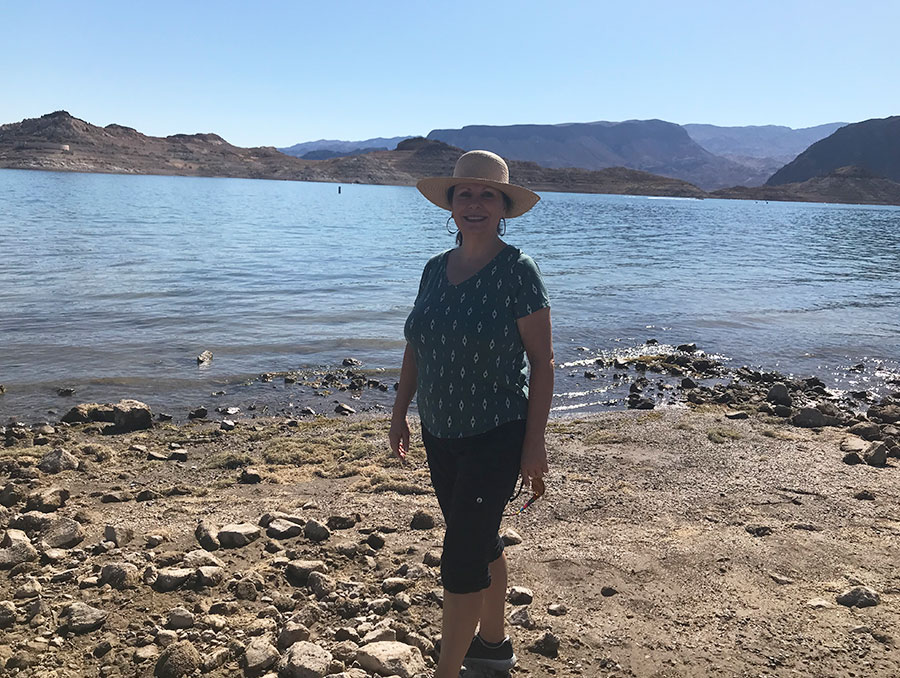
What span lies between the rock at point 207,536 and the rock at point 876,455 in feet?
21.7

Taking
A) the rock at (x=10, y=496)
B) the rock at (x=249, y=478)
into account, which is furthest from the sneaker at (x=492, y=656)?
the rock at (x=10, y=496)

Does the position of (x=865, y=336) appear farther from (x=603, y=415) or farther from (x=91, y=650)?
(x=91, y=650)

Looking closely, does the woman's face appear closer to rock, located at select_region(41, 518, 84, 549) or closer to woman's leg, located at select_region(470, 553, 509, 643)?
woman's leg, located at select_region(470, 553, 509, 643)

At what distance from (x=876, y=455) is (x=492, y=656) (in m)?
5.77

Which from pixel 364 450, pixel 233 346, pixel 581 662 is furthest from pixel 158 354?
pixel 581 662

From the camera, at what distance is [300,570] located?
4367mm

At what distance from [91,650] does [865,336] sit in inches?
697

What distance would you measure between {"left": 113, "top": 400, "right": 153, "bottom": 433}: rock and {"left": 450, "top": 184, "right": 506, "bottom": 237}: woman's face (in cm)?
687

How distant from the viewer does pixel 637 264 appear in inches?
1240

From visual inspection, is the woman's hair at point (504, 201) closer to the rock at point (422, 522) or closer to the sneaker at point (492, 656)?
the sneaker at point (492, 656)

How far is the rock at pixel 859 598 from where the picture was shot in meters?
4.15

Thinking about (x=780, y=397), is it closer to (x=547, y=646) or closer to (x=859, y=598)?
(x=859, y=598)

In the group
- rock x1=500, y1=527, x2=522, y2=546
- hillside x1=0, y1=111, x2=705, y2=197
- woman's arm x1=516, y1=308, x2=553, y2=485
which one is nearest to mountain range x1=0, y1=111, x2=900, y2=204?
hillside x1=0, y1=111, x2=705, y2=197

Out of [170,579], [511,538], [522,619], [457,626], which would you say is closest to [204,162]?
[511,538]
